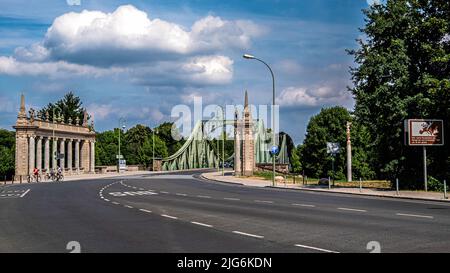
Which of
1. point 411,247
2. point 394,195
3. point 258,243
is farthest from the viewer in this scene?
point 394,195

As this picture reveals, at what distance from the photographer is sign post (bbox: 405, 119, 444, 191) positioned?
1152 inches

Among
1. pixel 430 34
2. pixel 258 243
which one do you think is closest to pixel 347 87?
pixel 430 34

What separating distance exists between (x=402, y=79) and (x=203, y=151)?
93.1 m

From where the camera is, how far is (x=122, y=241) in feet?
37.8

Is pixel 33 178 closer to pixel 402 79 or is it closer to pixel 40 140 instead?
pixel 40 140

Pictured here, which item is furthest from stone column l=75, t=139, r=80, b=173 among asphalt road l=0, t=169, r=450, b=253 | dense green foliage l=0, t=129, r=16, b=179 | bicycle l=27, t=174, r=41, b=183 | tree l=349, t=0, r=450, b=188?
asphalt road l=0, t=169, r=450, b=253

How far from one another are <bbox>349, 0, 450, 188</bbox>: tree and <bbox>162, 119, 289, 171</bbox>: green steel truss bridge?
2187 inches

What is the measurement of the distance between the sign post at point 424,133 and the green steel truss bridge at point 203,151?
194ft

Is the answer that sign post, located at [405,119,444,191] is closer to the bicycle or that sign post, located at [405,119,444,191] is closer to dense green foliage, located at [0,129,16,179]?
the bicycle

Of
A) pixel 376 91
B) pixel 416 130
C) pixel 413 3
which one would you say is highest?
pixel 413 3

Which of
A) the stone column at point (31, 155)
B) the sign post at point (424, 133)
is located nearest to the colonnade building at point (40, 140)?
the stone column at point (31, 155)

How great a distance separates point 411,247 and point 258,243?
10.5 ft

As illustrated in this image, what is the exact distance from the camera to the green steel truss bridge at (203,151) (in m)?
93.8
